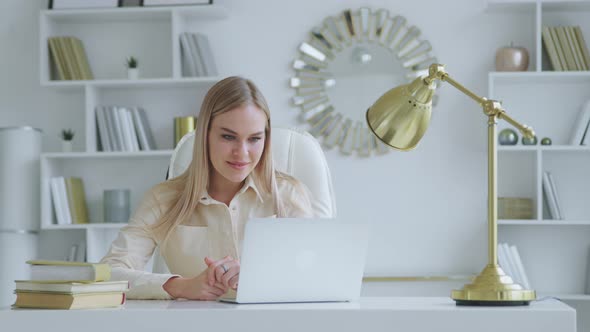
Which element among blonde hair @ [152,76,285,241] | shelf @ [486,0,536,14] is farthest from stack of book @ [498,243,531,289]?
blonde hair @ [152,76,285,241]

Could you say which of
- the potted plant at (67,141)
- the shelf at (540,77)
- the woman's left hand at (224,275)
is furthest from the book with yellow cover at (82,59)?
the woman's left hand at (224,275)

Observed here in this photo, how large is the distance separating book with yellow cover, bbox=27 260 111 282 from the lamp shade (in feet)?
1.84

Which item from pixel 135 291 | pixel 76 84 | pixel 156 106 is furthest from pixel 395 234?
pixel 135 291

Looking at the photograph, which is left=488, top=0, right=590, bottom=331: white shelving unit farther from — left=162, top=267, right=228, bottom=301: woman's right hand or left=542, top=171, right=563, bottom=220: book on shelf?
left=162, top=267, right=228, bottom=301: woman's right hand

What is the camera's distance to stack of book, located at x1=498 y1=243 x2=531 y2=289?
3770 millimetres

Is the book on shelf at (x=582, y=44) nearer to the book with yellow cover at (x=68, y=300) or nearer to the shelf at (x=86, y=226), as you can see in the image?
the shelf at (x=86, y=226)

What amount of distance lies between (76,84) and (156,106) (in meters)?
0.39

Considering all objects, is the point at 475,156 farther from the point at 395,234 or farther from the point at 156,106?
the point at 156,106

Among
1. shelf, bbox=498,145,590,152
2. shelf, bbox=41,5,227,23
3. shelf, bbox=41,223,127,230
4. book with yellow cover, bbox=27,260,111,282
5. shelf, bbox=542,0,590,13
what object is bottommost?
shelf, bbox=41,223,127,230

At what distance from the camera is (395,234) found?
4.00 metres

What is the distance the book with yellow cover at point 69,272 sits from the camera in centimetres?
147

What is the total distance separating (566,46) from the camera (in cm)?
385

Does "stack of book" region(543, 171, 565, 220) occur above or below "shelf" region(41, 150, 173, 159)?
below

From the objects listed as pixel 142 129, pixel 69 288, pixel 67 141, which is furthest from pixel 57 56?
pixel 69 288
